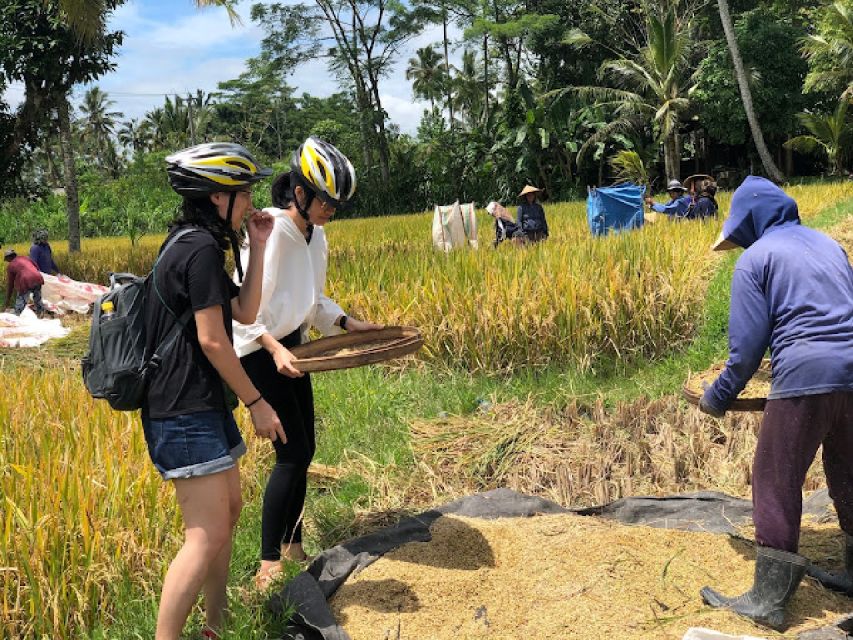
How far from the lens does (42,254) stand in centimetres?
1138

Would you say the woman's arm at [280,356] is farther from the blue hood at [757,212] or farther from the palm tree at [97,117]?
the palm tree at [97,117]

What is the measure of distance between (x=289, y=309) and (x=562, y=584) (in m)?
1.34

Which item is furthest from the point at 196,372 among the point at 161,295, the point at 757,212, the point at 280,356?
the point at 757,212

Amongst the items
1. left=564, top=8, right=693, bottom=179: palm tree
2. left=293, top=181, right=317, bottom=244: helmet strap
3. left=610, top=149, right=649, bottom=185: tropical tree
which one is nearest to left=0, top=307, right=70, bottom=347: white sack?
left=293, top=181, right=317, bottom=244: helmet strap

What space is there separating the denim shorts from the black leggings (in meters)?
0.57

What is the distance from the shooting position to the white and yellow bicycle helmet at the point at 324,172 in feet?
8.84

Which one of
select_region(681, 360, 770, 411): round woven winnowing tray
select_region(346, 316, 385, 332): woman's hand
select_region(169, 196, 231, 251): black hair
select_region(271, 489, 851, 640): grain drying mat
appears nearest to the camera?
select_region(169, 196, 231, 251): black hair

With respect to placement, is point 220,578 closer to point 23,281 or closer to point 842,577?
point 842,577

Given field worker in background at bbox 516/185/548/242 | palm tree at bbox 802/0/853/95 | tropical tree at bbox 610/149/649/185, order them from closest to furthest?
field worker in background at bbox 516/185/548/242, palm tree at bbox 802/0/853/95, tropical tree at bbox 610/149/649/185

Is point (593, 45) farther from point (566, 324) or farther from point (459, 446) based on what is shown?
point (459, 446)

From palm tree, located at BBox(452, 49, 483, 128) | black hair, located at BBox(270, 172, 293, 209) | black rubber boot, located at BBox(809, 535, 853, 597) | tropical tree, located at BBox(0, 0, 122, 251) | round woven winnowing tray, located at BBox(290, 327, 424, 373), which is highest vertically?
palm tree, located at BBox(452, 49, 483, 128)

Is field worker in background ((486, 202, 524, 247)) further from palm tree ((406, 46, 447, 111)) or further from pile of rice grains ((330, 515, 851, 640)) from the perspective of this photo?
palm tree ((406, 46, 447, 111))

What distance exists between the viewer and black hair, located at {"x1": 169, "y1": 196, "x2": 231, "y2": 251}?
7.28 feet

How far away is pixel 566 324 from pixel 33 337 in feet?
19.9
